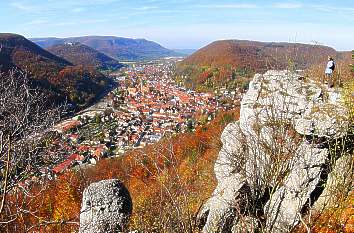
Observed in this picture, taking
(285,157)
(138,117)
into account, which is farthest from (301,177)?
(138,117)

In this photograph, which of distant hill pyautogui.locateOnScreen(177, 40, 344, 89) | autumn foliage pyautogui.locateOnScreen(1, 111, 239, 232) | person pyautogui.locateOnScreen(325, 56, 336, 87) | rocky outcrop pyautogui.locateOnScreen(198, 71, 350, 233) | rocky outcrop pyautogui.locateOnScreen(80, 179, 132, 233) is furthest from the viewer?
distant hill pyautogui.locateOnScreen(177, 40, 344, 89)

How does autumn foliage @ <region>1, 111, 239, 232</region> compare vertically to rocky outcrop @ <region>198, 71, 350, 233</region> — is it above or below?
below

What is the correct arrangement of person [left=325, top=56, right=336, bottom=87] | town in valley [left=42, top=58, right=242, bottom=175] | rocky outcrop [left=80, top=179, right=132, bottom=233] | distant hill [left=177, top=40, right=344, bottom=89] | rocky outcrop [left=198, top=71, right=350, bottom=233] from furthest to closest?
town in valley [left=42, top=58, right=242, bottom=175]
distant hill [left=177, top=40, right=344, bottom=89]
person [left=325, top=56, right=336, bottom=87]
rocky outcrop [left=198, top=71, right=350, bottom=233]
rocky outcrop [left=80, top=179, right=132, bottom=233]

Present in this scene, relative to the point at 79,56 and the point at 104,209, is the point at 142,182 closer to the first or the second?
the point at 104,209

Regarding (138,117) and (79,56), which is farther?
(79,56)

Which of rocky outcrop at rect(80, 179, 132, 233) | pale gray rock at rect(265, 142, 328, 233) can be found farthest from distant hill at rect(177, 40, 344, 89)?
rocky outcrop at rect(80, 179, 132, 233)

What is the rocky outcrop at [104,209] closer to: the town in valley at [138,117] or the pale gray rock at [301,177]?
the pale gray rock at [301,177]

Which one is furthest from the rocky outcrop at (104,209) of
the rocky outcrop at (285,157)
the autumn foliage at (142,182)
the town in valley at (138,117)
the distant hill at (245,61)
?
the town in valley at (138,117)

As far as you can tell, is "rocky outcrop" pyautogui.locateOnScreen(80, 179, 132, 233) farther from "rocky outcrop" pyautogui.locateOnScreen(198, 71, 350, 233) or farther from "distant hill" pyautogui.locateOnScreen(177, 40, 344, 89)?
"distant hill" pyautogui.locateOnScreen(177, 40, 344, 89)
